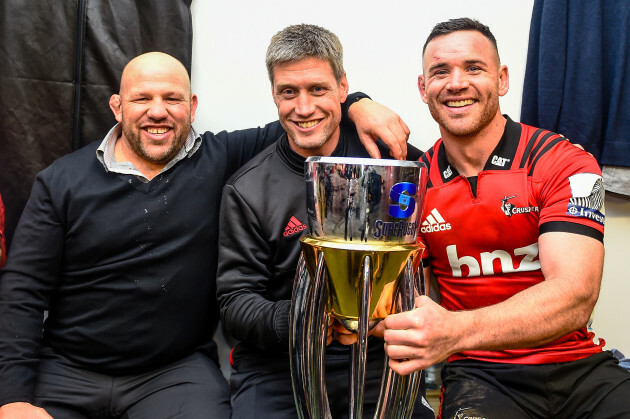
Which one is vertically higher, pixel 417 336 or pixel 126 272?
pixel 417 336

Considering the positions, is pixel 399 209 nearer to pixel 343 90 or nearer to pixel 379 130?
pixel 379 130

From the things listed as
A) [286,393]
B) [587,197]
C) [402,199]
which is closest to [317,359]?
[402,199]

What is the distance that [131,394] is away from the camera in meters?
1.32

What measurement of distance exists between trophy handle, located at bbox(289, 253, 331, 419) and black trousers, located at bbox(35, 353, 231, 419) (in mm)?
579

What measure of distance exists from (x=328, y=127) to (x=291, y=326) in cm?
68

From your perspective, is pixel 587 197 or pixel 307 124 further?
pixel 307 124

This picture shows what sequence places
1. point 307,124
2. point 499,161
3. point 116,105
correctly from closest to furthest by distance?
point 499,161 < point 307,124 < point 116,105

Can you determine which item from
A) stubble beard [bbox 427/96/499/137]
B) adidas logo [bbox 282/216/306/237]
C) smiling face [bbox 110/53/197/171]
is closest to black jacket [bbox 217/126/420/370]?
adidas logo [bbox 282/216/306/237]

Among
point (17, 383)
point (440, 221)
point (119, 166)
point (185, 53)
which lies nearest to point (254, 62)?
point (185, 53)

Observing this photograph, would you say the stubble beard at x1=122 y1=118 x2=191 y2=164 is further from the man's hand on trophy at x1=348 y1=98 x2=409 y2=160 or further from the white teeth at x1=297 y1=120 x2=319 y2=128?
the man's hand on trophy at x1=348 y1=98 x2=409 y2=160

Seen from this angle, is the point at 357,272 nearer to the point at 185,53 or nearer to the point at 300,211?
the point at 300,211

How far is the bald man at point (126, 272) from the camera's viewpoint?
130cm

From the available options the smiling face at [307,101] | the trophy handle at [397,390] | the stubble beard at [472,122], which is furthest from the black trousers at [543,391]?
the smiling face at [307,101]

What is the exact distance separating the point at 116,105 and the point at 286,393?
0.89 metres
